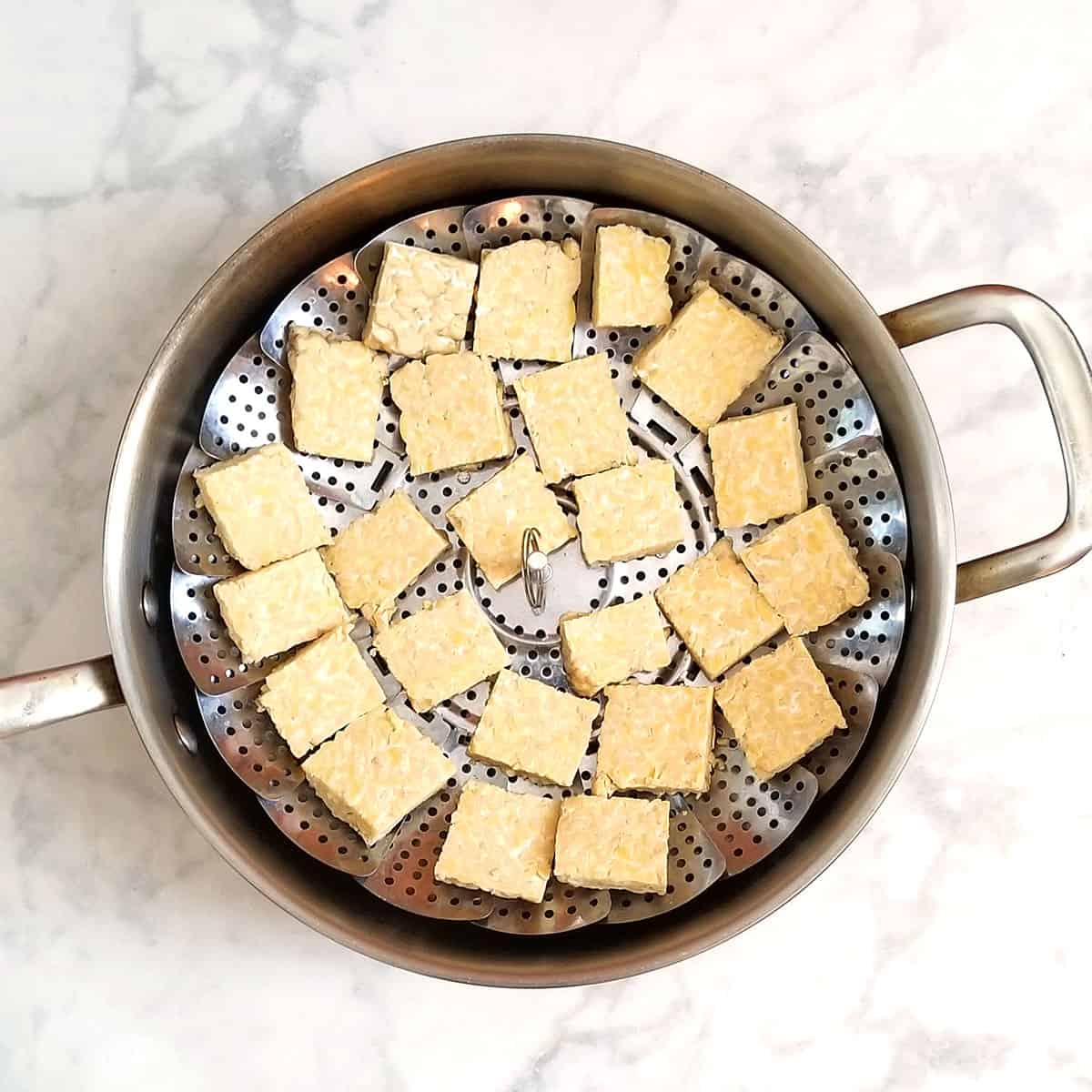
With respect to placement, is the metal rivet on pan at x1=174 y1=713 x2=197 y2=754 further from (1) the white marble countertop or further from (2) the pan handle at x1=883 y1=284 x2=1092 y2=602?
(2) the pan handle at x1=883 y1=284 x2=1092 y2=602

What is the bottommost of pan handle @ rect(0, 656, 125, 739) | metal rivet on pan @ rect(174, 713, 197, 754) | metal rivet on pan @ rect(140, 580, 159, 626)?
metal rivet on pan @ rect(174, 713, 197, 754)

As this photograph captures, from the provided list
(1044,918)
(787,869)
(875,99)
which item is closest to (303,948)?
(787,869)

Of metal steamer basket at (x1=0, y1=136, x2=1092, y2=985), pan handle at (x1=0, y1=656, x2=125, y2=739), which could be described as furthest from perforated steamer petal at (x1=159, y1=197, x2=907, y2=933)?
pan handle at (x1=0, y1=656, x2=125, y2=739)

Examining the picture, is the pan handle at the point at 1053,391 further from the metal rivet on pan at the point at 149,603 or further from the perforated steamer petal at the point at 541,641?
the metal rivet on pan at the point at 149,603

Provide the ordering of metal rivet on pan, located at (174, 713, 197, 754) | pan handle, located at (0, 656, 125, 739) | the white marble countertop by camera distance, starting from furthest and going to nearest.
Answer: the white marble countertop
metal rivet on pan, located at (174, 713, 197, 754)
pan handle, located at (0, 656, 125, 739)

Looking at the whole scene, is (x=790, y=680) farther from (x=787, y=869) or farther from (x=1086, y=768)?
(x=1086, y=768)

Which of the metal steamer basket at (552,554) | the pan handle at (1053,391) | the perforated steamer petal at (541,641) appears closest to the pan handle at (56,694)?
the metal steamer basket at (552,554)

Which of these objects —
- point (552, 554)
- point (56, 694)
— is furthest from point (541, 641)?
point (56, 694)
